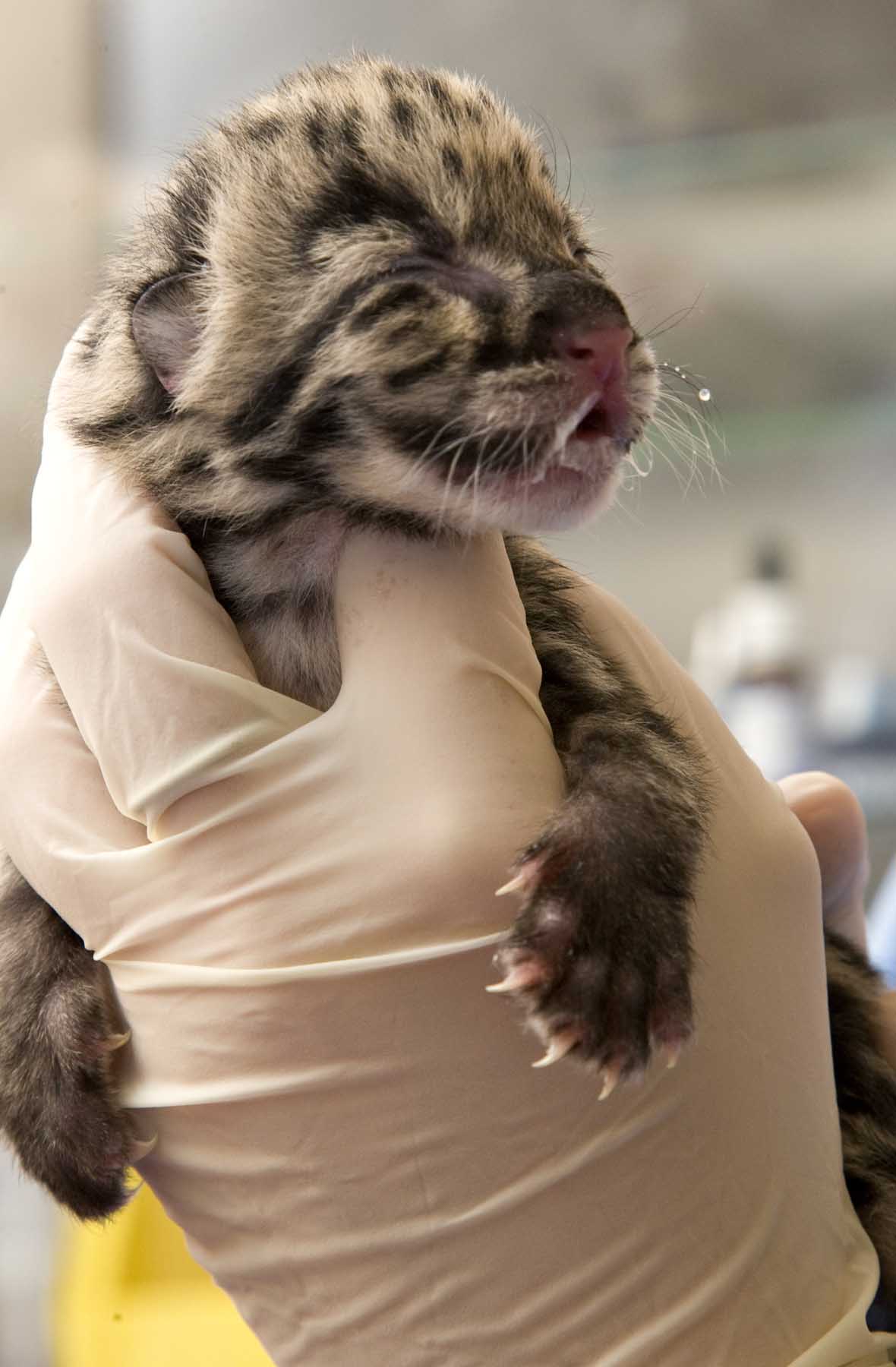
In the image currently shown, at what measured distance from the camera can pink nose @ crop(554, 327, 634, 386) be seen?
55.3 inches

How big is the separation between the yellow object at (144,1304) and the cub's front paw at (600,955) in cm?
141

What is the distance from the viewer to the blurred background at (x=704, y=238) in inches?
145

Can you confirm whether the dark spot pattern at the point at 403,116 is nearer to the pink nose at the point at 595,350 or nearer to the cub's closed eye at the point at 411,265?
the cub's closed eye at the point at 411,265

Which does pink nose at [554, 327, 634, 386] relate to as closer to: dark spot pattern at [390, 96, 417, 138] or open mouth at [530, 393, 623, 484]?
open mouth at [530, 393, 623, 484]

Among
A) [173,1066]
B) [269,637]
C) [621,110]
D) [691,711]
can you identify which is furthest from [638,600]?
[173,1066]

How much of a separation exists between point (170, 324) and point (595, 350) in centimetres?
61

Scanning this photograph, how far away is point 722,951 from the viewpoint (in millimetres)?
1701

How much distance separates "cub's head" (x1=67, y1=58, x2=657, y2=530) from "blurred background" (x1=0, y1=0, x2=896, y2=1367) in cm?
193

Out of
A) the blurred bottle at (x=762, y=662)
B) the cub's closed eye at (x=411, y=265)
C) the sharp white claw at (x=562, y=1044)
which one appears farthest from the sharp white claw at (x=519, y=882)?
the blurred bottle at (x=762, y=662)

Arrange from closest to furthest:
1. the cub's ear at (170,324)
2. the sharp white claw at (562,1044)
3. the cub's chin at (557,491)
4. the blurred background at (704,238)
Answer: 1. the sharp white claw at (562,1044)
2. the cub's chin at (557,491)
3. the cub's ear at (170,324)
4. the blurred background at (704,238)

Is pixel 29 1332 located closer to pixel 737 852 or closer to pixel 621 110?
pixel 737 852

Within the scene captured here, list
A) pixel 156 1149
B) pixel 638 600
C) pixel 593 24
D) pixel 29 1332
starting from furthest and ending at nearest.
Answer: pixel 638 600, pixel 593 24, pixel 29 1332, pixel 156 1149

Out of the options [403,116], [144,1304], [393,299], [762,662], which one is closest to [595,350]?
[393,299]

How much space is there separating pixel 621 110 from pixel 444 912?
3369mm
